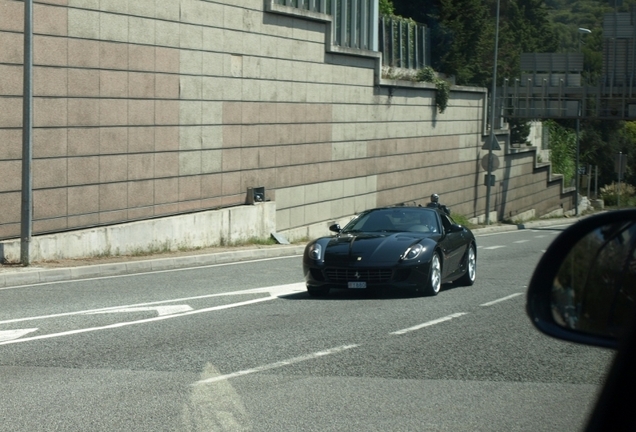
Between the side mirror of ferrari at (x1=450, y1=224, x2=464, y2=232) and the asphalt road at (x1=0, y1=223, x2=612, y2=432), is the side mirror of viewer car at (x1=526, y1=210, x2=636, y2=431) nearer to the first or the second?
the asphalt road at (x1=0, y1=223, x2=612, y2=432)

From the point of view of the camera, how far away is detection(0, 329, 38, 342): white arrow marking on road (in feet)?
34.3

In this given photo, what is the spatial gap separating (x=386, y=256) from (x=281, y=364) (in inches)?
216

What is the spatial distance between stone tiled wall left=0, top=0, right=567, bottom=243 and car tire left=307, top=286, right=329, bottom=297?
25.7 feet

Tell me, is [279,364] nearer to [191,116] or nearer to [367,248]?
[367,248]

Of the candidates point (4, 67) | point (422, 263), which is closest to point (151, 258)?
point (4, 67)

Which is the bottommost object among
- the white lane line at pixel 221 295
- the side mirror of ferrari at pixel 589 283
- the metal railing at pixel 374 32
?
the white lane line at pixel 221 295

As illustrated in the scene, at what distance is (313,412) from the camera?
7.17 metres

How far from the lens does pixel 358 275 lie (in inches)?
564

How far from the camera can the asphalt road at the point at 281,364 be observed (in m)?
7.07

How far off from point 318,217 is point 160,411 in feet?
88.1

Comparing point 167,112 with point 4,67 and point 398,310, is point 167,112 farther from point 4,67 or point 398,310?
point 398,310

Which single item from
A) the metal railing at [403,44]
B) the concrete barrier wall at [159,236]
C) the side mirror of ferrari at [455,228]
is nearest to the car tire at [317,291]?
the side mirror of ferrari at [455,228]

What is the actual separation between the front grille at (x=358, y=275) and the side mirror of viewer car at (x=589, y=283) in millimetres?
11337

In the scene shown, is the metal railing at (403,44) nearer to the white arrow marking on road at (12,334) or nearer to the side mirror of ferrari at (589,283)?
the white arrow marking on road at (12,334)
